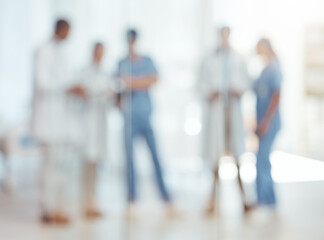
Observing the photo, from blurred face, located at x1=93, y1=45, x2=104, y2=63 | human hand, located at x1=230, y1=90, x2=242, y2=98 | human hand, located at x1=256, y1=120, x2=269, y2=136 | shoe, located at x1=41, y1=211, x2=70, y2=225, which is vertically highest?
blurred face, located at x1=93, y1=45, x2=104, y2=63

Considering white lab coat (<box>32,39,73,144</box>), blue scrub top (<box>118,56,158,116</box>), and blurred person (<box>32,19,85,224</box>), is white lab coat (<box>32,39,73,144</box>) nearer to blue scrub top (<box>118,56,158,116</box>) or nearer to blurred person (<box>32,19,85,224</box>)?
blurred person (<box>32,19,85,224</box>)

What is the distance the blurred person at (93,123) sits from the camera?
2.71 metres

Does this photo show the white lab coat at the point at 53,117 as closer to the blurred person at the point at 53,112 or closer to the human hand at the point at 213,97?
the blurred person at the point at 53,112

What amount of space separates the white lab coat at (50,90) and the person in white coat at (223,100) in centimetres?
82

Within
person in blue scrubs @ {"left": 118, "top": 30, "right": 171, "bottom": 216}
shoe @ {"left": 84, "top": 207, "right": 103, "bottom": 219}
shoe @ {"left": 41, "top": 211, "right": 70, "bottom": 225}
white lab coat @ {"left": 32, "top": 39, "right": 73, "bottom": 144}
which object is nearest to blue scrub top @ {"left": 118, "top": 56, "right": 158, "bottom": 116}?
person in blue scrubs @ {"left": 118, "top": 30, "right": 171, "bottom": 216}

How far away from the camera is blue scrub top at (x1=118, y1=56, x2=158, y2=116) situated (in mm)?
2707

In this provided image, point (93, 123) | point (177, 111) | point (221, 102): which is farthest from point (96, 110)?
point (221, 102)

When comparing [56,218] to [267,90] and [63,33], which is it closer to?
[63,33]

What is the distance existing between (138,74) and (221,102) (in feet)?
1.73

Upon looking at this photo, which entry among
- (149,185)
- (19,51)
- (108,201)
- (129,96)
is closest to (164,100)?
(129,96)

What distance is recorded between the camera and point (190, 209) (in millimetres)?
2785

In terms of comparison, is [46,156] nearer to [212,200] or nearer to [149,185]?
[149,185]

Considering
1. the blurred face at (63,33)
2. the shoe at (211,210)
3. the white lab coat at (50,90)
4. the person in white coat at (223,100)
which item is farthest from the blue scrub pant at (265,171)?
the blurred face at (63,33)

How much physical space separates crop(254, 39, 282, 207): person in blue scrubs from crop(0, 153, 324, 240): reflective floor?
0.25 ft
